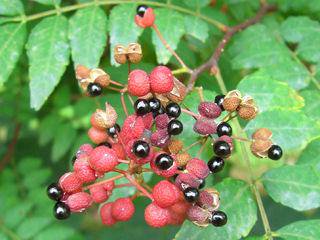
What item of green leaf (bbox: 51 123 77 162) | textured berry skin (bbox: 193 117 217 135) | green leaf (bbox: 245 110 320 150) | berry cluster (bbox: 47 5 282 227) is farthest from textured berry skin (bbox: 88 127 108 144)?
green leaf (bbox: 51 123 77 162)

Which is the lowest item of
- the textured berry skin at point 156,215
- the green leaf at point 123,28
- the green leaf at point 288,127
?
the green leaf at point 288,127

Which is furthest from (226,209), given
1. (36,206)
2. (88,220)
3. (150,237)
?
(88,220)

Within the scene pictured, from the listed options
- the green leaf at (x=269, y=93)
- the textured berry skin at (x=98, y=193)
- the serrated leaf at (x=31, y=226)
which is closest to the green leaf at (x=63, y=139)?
the serrated leaf at (x=31, y=226)

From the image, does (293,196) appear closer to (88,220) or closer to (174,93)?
(174,93)

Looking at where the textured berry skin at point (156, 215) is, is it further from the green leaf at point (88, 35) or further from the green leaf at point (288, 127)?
the green leaf at point (88, 35)

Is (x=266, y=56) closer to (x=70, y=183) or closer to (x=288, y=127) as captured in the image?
(x=288, y=127)
